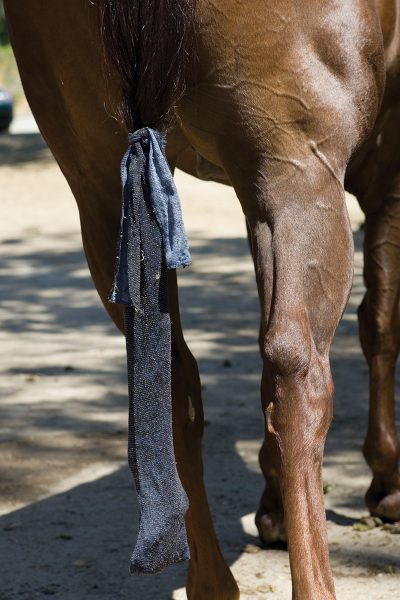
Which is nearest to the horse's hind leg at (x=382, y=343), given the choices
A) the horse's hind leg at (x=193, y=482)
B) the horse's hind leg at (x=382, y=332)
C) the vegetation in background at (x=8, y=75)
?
the horse's hind leg at (x=382, y=332)

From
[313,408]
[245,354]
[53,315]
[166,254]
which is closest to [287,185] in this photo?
[166,254]

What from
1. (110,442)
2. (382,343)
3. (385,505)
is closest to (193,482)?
(385,505)

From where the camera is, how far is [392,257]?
3965 millimetres

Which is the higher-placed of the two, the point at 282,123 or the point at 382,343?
the point at 282,123

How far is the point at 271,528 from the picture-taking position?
3770mm

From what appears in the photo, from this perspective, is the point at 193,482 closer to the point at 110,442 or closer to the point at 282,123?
the point at 282,123

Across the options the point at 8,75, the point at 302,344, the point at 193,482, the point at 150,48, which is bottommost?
the point at 193,482

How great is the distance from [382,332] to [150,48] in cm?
198

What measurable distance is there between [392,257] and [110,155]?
1.48m

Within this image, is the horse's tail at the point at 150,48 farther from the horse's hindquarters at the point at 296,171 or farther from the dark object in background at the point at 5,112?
the dark object in background at the point at 5,112

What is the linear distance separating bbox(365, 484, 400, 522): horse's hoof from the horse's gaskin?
1.58 m

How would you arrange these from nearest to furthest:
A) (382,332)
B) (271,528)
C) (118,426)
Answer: (271,528), (382,332), (118,426)

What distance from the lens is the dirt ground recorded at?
361cm

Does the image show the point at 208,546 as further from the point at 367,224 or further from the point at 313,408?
the point at 367,224
